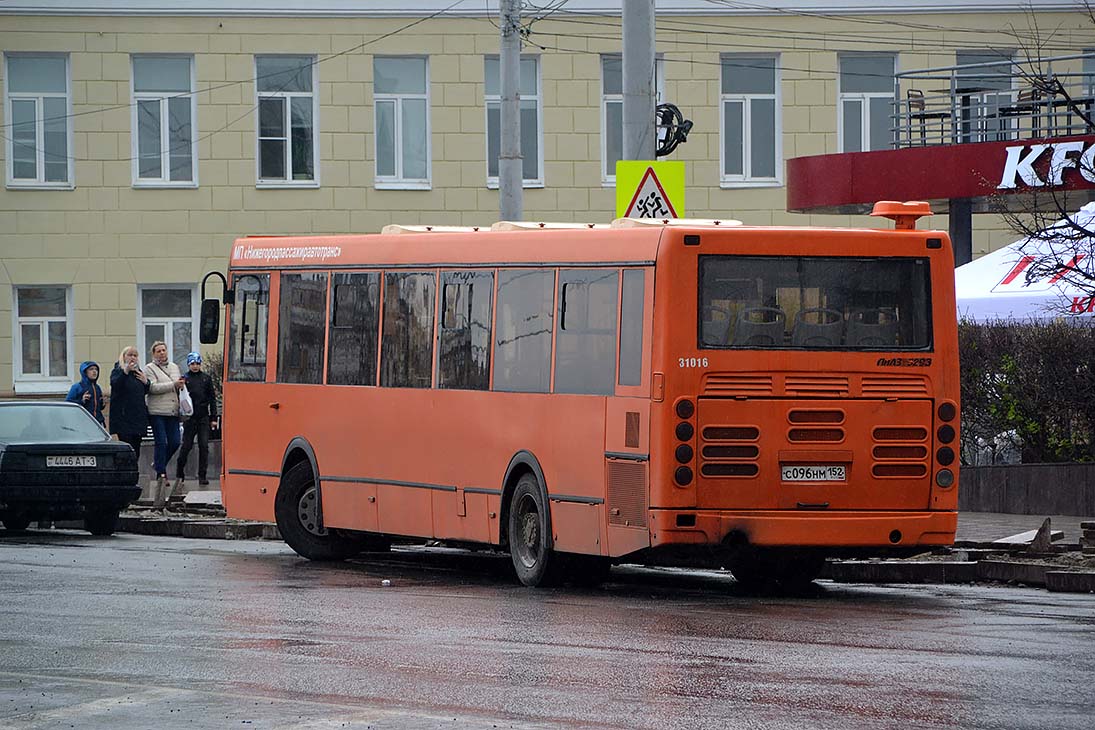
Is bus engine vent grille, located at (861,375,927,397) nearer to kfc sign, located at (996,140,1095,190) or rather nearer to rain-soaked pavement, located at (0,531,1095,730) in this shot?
rain-soaked pavement, located at (0,531,1095,730)

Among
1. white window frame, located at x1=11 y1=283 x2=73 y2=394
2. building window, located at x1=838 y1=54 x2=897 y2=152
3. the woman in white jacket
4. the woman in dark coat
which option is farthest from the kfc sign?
white window frame, located at x1=11 y1=283 x2=73 y2=394

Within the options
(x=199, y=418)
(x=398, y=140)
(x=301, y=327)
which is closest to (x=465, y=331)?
(x=301, y=327)

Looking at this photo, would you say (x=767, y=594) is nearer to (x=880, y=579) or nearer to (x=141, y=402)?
(x=880, y=579)

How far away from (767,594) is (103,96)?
26444mm

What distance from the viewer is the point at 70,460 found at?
73.8ft

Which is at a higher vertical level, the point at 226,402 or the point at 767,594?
the point at 226,402

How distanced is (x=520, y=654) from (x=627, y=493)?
4.00m

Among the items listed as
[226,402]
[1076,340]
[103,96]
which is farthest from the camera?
[103,96]

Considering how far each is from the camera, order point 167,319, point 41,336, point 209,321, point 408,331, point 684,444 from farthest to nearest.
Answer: point 167,319 < point 41,336 < point 209,321 < point 408,331 < point 684,444

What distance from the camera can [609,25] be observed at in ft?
132

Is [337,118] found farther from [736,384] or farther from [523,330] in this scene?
[736,384]

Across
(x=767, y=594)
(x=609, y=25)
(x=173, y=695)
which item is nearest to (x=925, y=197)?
(x=609, y=25)

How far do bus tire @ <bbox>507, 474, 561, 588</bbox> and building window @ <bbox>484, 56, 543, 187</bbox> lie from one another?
24302 mm

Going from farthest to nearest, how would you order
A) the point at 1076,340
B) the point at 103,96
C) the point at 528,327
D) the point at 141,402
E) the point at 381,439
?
1. the point at 103,96
2. the point at 141,402
3. the point at 1076,340
4. the point at 381,439
5. the point at 528,327
